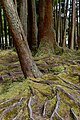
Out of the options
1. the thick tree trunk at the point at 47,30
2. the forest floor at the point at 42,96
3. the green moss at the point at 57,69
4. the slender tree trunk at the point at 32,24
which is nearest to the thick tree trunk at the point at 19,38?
the forest floor at the point at 42,96

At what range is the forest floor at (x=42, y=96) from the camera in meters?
3.93

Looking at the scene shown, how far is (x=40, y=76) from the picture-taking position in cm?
509

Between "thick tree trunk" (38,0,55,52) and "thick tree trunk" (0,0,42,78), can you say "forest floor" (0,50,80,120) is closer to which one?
"thick tree trunk" (0,0,42,78)

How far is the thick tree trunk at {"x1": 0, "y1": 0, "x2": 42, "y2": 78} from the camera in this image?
446 centimetres

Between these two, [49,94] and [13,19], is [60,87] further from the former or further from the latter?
[13,19]

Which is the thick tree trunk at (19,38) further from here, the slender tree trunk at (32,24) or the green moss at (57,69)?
the slender tree trunk at (32,24)

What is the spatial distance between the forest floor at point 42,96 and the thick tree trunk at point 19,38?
20 cm

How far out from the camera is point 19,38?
4.64 metres

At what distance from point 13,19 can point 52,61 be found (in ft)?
8.68

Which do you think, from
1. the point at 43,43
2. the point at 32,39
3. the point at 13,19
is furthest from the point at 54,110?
the point at 32,39

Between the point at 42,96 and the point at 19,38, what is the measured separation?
1131 millimetres

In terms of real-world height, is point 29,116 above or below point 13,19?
below

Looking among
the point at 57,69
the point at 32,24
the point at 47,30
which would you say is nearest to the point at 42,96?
the point at 57,69

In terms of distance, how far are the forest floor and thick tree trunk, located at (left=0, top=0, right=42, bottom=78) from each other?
0.20m
